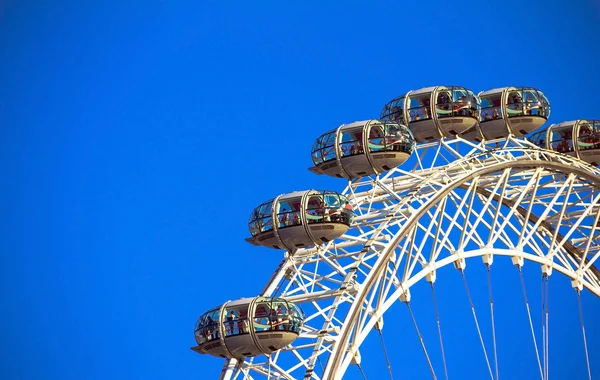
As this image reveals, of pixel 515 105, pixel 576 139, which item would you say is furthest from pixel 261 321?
pixel 576 139

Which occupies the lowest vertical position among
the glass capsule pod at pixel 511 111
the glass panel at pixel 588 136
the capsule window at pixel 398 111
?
the capsule window at pixel 398 111

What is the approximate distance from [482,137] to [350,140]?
8.32 metres

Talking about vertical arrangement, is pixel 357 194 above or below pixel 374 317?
above

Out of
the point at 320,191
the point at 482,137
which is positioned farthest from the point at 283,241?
the point at 482,137

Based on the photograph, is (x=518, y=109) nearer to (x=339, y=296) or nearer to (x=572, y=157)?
(x=572, y=157)

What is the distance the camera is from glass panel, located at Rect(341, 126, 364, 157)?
1863 inches

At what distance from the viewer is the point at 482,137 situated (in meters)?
54.2

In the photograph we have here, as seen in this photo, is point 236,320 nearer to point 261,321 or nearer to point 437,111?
point 261,321

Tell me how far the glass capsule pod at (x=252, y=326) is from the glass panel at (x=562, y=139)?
56.2 ft

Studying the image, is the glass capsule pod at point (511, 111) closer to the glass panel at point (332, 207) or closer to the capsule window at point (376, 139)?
the capsule window at point (376, 139)

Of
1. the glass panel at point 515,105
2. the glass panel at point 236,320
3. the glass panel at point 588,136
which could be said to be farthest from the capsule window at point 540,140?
the glass panel at point 236,320

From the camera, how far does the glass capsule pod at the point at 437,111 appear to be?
166ft

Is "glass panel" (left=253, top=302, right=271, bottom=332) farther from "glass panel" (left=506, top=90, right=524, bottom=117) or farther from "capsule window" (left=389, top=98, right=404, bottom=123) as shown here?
"glass panel" (left=506, top=90, right=524, bottom=117)

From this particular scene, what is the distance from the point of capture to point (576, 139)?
5691 centimetres
